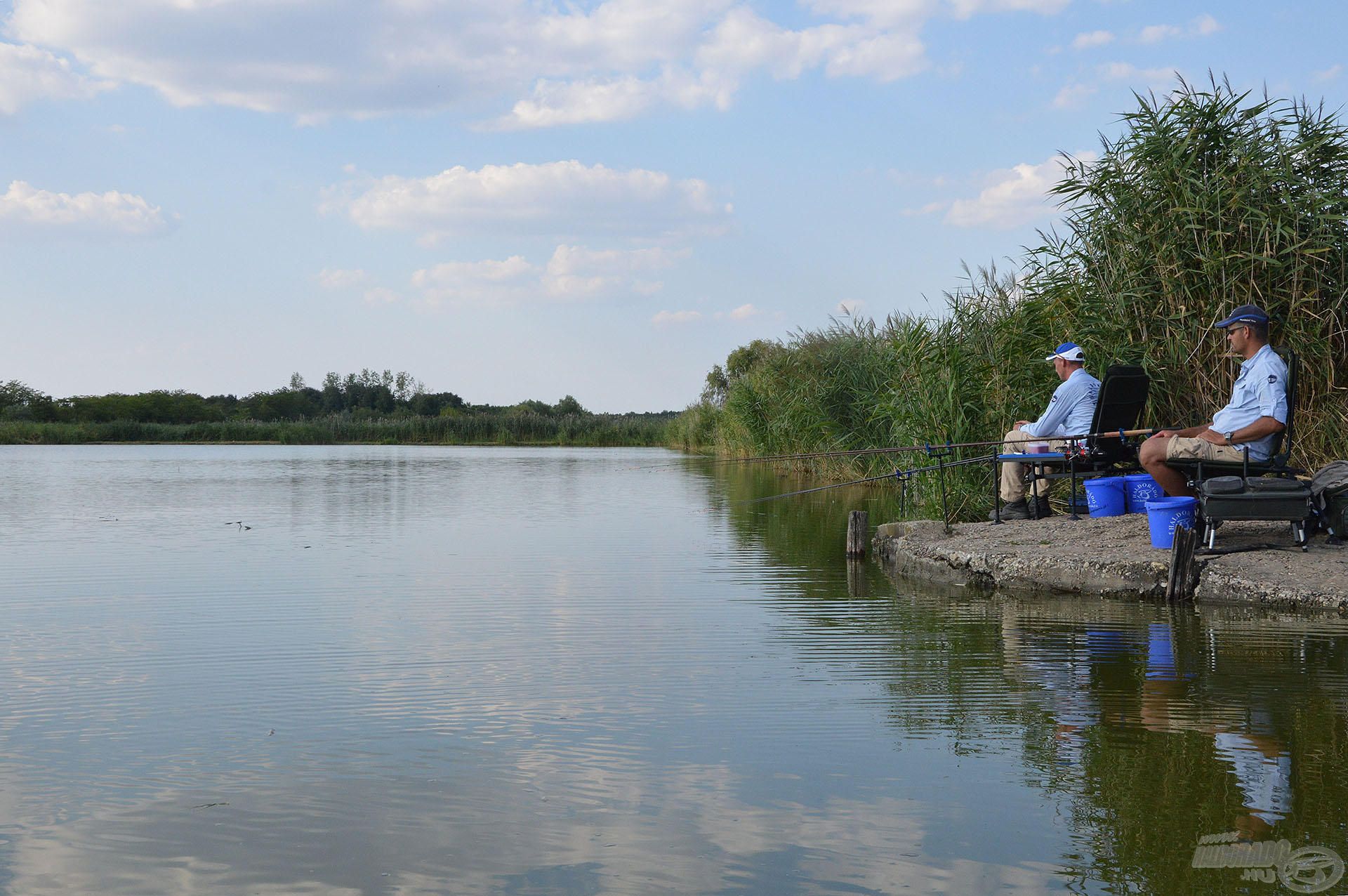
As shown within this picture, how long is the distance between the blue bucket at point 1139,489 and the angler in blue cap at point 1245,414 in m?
1.07

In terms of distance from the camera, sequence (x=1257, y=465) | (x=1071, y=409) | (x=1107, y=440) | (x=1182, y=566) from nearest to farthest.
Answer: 1. (x=1182, y=566)
2. (x=1257, y=465)
3. (x=1107, y=440)
4. (x=1071, y=409)

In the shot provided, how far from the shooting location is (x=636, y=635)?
6.04 m

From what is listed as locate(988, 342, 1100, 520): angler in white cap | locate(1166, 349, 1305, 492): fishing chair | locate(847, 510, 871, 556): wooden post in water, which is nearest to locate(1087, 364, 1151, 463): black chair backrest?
locate(988, 342, 1100, 520): angler in white cap

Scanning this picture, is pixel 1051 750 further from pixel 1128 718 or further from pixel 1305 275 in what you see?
pixel 1305 275

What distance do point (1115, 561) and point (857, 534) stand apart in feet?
8.24

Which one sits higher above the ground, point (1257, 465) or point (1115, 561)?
point (1257, 465)

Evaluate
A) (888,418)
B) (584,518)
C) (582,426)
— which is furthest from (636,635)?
(582,426)

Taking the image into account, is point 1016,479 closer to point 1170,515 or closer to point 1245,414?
point 1170,515

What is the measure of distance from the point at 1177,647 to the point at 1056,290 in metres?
5.11

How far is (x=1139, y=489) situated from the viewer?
8547 millimetres

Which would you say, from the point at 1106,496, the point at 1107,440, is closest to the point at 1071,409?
the point at 1107,440

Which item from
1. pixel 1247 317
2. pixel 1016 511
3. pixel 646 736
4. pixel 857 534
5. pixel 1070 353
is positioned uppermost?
pixel 1247 317

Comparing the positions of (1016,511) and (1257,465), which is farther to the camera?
(1016,511)

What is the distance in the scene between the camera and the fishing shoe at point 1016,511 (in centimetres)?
926
